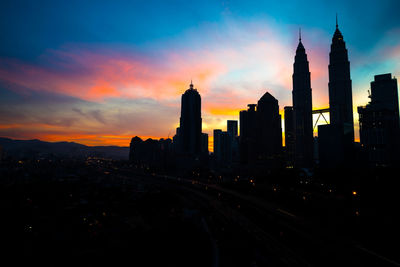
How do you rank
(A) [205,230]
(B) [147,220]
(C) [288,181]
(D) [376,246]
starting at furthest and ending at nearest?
(C) [288,181]
(B) [147,220]
(A) [205,230]
(D) [376,246]

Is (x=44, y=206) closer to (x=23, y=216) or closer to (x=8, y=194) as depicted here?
(x=23, y=216)

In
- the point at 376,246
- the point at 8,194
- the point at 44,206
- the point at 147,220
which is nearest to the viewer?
the point at 376,246

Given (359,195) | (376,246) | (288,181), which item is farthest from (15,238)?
(288,181)

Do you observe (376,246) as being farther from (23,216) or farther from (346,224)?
(23,216)

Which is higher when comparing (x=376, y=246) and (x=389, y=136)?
(x=389, y=136)

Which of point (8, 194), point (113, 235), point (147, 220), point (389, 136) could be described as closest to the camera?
point (113, 235)

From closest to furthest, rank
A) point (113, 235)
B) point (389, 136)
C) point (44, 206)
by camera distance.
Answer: point (113, 235), point (44, 206), point (389, 136)

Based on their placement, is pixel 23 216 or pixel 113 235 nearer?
pixel 113 235

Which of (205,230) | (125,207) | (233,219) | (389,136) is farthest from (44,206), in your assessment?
(389,136)

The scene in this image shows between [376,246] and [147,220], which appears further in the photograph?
[147,220]
